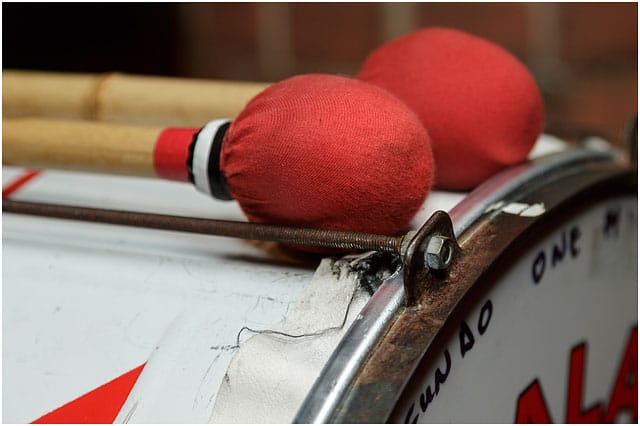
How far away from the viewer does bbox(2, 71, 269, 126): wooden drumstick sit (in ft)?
2.43

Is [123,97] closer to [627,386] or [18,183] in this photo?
[18,183]

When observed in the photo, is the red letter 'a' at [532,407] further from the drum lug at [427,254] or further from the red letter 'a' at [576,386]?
the drum lug at [427,254]

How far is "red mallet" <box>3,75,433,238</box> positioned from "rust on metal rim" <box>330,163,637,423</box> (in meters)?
0.06

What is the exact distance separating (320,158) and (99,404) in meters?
0.21

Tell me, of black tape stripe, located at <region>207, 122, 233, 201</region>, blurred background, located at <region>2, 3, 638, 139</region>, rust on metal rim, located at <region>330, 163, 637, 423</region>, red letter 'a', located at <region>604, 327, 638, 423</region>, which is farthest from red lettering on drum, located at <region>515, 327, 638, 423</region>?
blurred background, located at <region>2, 3, 638, 139</region>

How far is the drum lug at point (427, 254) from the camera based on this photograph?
0.51 m

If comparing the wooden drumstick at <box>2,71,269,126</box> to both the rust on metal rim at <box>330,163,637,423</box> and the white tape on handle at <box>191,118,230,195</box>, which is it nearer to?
the white tape on handle at <box>191,118,230,195</box>

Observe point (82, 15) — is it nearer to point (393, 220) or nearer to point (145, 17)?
point (145, 17)

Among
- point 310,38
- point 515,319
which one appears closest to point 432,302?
point 515,319

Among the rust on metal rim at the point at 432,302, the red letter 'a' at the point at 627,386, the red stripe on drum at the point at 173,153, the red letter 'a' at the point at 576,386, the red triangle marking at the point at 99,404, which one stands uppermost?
the red stripe on drum at the point at 173,153

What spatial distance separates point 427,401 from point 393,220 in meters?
0.12

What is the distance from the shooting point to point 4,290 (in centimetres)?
63

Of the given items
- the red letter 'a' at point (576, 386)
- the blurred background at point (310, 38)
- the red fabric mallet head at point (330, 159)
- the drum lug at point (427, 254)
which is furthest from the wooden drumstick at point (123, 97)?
the blurred background at point (310, 38)

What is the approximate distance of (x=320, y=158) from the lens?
54cm
